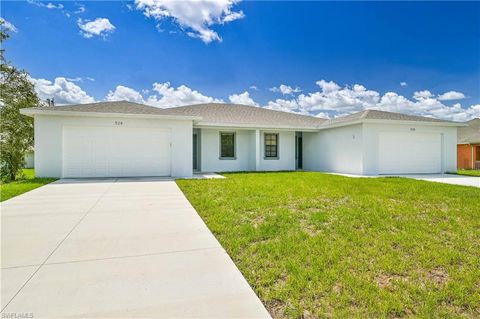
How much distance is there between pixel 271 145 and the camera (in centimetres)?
1675

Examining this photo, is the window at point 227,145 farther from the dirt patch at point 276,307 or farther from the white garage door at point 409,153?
the dirt patch at point 276,307

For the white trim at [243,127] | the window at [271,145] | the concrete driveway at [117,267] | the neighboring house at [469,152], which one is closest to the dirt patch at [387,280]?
the concrete driveway at [117,267]

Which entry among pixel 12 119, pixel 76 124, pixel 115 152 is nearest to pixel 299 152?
pixel 115 152

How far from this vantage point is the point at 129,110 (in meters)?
12.1

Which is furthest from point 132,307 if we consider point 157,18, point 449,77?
point 449,77

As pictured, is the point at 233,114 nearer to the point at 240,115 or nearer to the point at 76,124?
the point at 240,115

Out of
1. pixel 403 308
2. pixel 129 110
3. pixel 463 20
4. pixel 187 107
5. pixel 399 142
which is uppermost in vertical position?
pixel 463 20

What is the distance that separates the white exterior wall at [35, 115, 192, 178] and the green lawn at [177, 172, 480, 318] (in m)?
5.99

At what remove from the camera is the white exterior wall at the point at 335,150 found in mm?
13564

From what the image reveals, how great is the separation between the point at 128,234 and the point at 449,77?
2356 centimetres

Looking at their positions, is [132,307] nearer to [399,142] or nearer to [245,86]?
[399,142]

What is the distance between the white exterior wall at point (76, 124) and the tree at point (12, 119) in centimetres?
Result: 229

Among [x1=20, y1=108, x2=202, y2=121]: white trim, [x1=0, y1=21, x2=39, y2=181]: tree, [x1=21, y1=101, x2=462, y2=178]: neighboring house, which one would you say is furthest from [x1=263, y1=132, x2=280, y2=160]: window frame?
→ [x1=0, y1=21, x2=39, y2=181]: tree

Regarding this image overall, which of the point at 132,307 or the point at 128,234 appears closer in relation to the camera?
the point at 132,307
